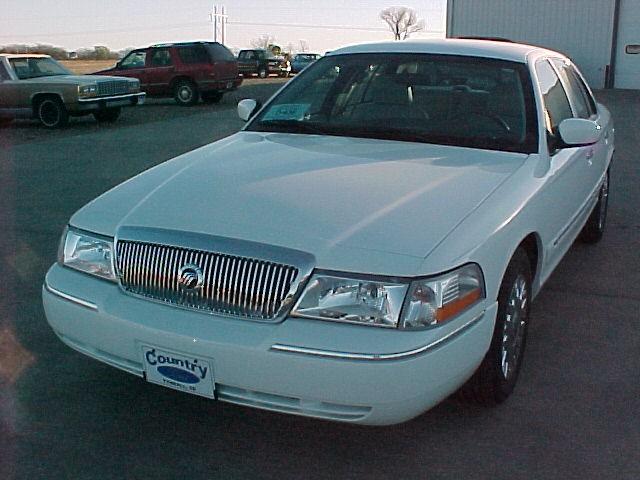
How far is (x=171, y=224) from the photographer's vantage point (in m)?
3.22

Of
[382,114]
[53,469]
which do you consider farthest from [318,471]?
[382,114]

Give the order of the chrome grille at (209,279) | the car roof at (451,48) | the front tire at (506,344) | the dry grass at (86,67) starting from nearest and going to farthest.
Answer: the chrome grille at (209,279) < the front tire at (506,344) < the car roof at (451,48) < the dry grass at (86,67)

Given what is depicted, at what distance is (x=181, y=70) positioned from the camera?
21.8 metres

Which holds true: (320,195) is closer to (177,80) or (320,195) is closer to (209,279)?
(209,279)

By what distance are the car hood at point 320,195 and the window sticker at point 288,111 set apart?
0.48 m

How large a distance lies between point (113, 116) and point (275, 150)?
13.3m

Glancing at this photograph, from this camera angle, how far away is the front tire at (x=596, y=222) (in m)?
6.26

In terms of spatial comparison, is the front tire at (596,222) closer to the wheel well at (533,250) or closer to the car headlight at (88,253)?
the wheel well at (533,250)

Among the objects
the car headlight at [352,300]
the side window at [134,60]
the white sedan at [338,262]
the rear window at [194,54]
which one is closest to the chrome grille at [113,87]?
the rear window at [194,54]

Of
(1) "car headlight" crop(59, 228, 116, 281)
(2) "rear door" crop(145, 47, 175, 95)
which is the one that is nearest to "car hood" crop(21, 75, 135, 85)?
(2) "rear door" crop(145, 47, 175, 95)

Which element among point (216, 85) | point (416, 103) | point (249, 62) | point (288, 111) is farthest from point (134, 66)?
point (416, 103)

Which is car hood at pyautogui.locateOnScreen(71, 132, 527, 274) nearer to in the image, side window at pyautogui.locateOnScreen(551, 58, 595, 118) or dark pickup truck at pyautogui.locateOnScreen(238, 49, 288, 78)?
side window at pyautogui.locateOnScreen(551, 58, 595, 118)

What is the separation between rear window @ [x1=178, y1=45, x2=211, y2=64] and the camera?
21.8m

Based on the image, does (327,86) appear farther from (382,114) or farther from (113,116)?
(113,116)
